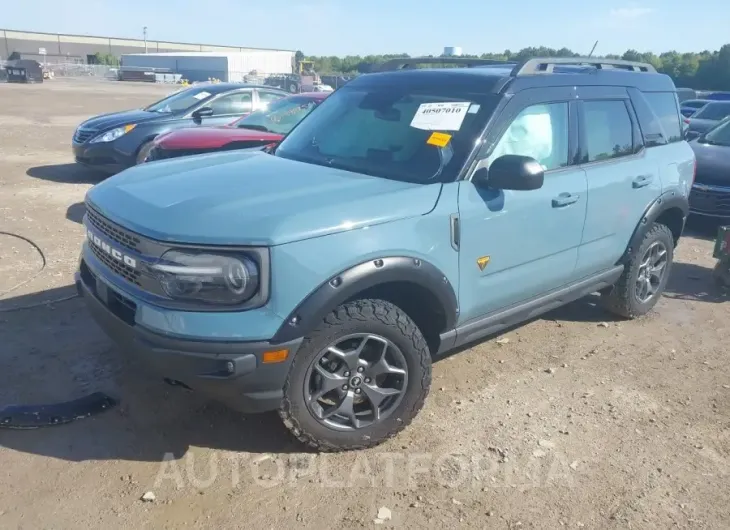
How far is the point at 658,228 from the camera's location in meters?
5.20

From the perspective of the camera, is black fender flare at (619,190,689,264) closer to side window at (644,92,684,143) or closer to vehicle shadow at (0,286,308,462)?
side window at (644,92,684,143)

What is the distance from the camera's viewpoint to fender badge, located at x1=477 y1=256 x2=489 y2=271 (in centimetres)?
360

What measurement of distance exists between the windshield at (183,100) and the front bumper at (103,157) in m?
1.22

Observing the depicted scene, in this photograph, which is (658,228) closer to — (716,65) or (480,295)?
(480,295)

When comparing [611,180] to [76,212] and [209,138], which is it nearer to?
[209,138]

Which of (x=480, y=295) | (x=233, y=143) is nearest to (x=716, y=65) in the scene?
(x=233, y=143)

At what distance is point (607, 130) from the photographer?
454 centimetres

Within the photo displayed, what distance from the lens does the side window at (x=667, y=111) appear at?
504 centimetres

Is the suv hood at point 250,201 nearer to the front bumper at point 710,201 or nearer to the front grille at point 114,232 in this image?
the front grille at point 114,232

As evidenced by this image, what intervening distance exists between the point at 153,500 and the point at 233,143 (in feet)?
18.1

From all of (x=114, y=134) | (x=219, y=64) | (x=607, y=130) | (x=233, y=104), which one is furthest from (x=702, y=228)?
(x=219, y=64)

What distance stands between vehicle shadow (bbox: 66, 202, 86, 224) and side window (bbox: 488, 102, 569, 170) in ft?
17.4

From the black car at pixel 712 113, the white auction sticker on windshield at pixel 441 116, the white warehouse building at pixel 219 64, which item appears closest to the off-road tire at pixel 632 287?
the white auction sticker on windshield at pixel 441 116

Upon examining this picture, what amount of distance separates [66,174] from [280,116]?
417cm
